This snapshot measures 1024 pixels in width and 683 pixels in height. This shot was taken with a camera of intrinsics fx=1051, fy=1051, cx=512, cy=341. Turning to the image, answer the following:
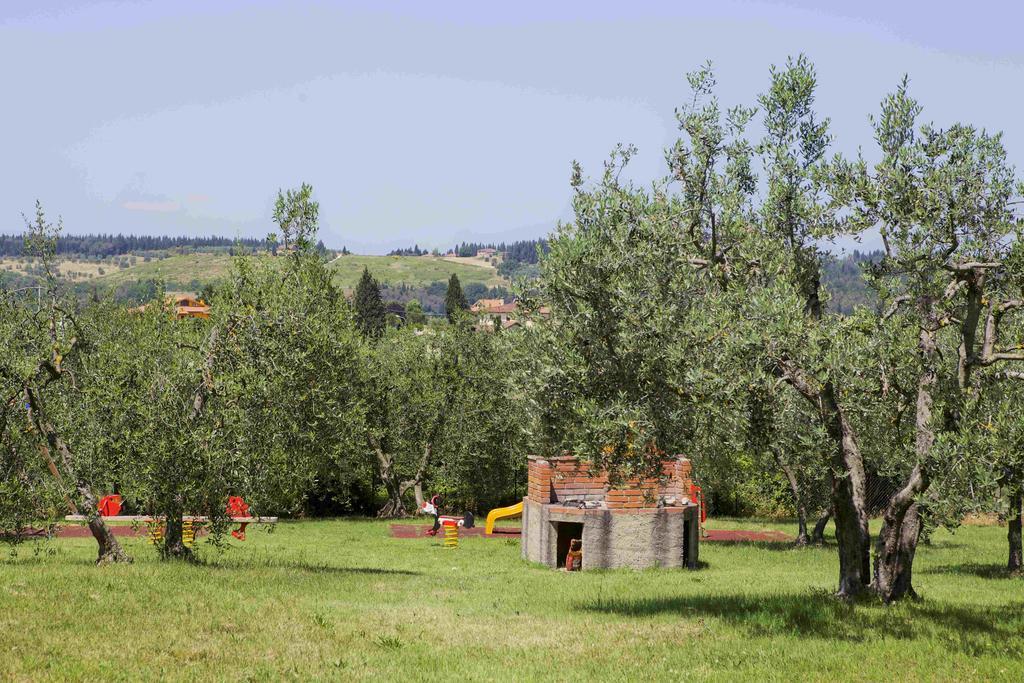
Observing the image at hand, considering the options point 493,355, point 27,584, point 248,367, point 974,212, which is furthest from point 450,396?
point 974,212

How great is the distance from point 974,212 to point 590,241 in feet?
24.1

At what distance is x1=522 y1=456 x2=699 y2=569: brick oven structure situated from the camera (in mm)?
34219

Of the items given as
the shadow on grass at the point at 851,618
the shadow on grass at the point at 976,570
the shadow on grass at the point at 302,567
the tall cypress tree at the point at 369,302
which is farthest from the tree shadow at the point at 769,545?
the tall cypress tree at the point at 369,302

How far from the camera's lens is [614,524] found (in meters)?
34.2

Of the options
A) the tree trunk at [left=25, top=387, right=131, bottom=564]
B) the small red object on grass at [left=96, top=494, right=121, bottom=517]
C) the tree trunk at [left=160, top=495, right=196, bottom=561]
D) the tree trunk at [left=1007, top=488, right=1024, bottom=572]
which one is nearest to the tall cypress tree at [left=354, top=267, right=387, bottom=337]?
the small red object on grass at [left=96, top=494, right=121, bottom=517]

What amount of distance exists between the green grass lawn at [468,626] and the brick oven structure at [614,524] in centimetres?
267

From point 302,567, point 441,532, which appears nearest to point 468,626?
point 302,567

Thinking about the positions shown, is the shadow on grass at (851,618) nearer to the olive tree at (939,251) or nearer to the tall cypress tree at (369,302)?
the olive tree at (939,251)

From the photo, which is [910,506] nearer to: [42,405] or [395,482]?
[42,405]

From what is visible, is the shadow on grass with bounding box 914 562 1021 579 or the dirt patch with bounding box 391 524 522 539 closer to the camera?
the shadow on grass with bounding box 914 562 1021 579

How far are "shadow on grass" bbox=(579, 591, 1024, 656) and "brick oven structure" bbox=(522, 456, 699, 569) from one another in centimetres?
890

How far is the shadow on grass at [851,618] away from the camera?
64.2 feet

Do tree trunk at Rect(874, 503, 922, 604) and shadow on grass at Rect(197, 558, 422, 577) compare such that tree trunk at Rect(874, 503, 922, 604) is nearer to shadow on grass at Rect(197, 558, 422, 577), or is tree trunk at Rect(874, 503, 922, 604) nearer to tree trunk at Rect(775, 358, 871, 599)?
tree trunk at Rect(775, 358, 871, 599)

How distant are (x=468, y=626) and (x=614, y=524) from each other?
13.6 m
